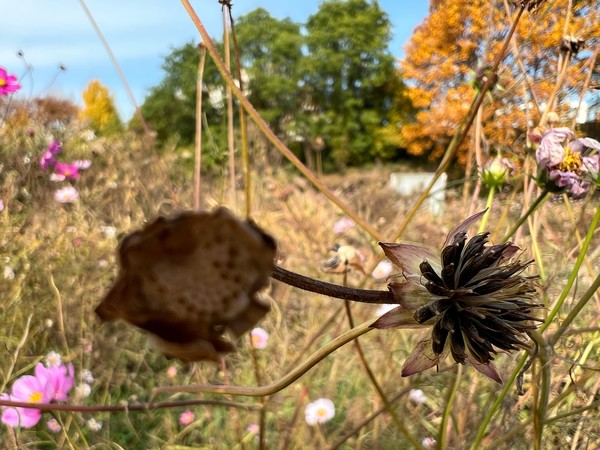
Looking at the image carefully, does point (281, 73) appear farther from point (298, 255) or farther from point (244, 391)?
point (244, 391)

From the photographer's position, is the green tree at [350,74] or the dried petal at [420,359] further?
the green tree at [350,74]

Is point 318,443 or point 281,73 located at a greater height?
point 281,73

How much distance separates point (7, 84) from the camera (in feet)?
4.10

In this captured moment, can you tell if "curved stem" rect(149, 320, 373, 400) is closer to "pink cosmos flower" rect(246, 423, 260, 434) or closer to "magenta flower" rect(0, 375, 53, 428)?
"magenta flower" rect(0, 375, 53, 428)

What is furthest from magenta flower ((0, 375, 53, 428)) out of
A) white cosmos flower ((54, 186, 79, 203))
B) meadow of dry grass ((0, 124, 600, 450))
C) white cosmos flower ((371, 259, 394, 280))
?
white cosmos flower ((54, 186, 79, 203))

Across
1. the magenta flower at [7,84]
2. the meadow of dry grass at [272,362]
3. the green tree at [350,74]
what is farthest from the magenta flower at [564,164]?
the green tree at [350,74]

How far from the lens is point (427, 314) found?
0.76ft

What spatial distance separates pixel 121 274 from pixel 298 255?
5.32ft

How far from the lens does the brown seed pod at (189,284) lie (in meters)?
0.13

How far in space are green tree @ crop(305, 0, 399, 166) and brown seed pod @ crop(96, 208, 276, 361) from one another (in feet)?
30.0

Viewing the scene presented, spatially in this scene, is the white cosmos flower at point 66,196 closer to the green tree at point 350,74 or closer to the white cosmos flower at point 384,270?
the white cosmos flower at point 384,270

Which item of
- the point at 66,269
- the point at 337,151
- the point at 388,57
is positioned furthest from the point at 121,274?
the point at 388,57

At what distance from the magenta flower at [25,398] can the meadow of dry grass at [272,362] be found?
0.02 meters

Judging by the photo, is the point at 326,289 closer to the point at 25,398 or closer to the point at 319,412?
the point at 25,398
